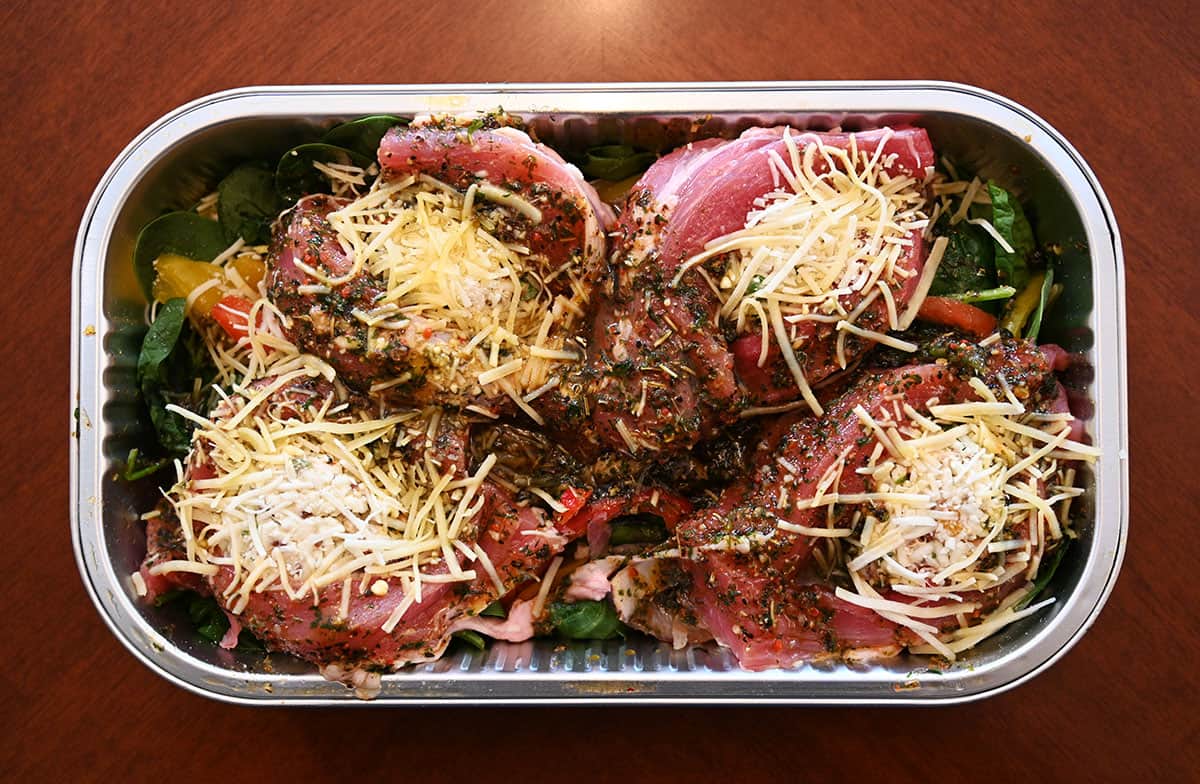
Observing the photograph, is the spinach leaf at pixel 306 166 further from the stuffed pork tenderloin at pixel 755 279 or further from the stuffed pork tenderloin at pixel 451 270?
the stuffed pork tenderloin at pixel 755 279

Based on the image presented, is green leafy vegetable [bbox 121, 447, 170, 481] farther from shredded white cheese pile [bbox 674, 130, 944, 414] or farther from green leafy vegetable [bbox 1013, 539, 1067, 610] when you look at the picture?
green leafy vegetable [bbox 1013, 539, 1067, 610]

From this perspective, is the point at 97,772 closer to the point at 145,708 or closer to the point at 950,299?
the point at 145,708

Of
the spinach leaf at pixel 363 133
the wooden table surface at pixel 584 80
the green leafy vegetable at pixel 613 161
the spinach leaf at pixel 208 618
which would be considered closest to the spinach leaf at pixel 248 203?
the spinach leaf at pixel 363 133

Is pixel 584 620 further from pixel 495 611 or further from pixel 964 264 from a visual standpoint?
pixel 964 264

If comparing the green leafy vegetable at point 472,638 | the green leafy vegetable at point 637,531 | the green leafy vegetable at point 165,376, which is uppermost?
the green leafy vegetable at point 165,376

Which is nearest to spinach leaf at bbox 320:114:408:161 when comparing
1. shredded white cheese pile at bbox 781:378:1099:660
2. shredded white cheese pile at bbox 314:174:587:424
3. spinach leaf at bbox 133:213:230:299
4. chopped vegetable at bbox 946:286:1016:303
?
shredded white cheese pile at bbox 314:174:587:424

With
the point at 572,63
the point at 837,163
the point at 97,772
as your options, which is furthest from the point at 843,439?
the point at 97,772
